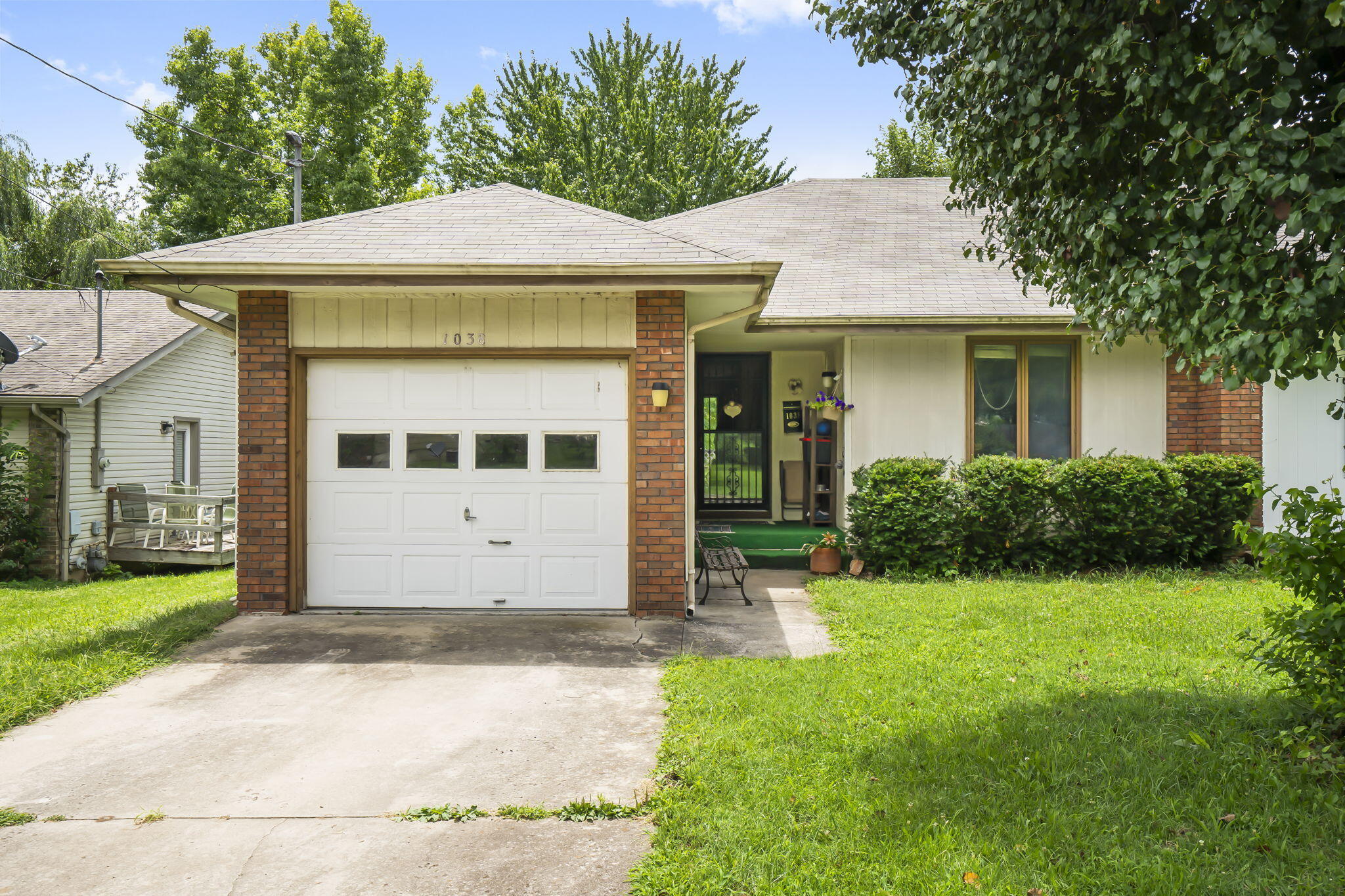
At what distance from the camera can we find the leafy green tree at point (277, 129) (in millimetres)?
24203

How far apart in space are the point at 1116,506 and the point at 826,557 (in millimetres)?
3097

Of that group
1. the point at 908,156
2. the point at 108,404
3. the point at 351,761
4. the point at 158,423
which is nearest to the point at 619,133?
the point at 908,156

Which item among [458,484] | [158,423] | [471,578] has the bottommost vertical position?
[471,578]

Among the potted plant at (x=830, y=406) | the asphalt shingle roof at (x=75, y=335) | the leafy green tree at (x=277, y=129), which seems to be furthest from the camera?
the leafy green tree at (x=277, y=129)

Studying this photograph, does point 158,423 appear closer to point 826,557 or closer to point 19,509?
point 19,509

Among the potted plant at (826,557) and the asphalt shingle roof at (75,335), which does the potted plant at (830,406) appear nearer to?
the potted plant at (826,557)

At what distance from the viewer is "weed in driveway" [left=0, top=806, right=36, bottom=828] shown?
11.2ft

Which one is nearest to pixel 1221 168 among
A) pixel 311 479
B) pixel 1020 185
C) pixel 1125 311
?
pixel 1125 311

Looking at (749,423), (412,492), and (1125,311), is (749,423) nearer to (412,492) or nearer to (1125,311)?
(412,492)

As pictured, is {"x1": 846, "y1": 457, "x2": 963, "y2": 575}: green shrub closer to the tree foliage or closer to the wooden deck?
the tree foliage

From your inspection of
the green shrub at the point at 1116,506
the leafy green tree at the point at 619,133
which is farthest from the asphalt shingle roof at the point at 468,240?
→ the leafy green tree at the point at 619,133

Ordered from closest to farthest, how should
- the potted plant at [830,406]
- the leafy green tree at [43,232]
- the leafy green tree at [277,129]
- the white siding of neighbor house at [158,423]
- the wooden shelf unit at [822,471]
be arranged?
the potted plant at [830,406]
the wooden shelf unit at [822,471]
the white siding of neighbor house at [158,423]
the leafy green tree at [43,232]
the leafy green tree at [277,129]

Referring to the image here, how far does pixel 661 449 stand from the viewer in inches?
279

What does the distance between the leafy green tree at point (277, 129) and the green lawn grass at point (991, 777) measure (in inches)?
928
